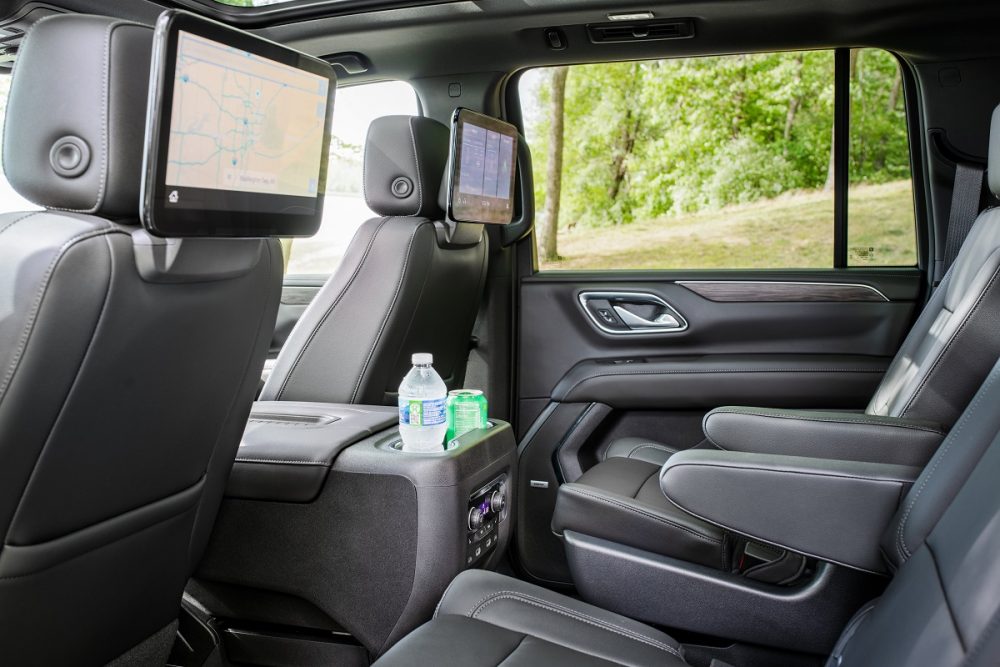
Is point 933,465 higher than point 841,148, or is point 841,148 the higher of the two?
point 841,148

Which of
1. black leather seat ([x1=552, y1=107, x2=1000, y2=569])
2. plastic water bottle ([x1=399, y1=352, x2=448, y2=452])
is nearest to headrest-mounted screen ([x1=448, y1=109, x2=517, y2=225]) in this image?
plastic water bottle ([x1=399, y1=352, x2=448, y2=452])

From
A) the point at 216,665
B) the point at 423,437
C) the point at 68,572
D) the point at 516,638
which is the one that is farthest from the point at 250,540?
the point at 516,638

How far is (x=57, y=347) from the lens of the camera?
120 cm

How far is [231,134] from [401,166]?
4.54ft

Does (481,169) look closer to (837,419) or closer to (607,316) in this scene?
(607,316)

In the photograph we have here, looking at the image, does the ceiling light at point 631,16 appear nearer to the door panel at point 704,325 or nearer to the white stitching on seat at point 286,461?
the door panel at point 704,325

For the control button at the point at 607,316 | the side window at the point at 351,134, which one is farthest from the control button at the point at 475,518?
the side window at the point at 351,134

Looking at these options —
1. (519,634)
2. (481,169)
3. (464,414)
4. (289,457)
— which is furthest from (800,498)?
(481,169)

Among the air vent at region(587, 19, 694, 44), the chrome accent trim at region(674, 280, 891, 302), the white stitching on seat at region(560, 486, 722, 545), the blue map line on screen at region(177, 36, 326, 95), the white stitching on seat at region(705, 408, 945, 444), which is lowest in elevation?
the white stitching on seat at region(560, 486, 722, 545)

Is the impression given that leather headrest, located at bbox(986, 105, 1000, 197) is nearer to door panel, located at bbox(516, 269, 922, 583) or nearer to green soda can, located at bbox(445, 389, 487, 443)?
door panel, located at bbox(516, 269, 922, 583)

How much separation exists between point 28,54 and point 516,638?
113 cm

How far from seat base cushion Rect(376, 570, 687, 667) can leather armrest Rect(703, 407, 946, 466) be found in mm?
588

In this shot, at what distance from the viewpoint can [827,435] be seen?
2.02 metres

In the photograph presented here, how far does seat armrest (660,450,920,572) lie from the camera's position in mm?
1686
